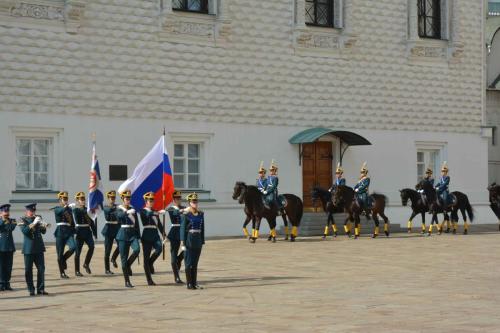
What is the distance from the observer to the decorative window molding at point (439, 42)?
3297 centimetres

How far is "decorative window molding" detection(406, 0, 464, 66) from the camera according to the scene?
3297cm

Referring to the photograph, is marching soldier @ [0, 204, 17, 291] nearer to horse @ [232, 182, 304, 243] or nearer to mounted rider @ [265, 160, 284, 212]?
horse @ [232, 182, 304, 243]

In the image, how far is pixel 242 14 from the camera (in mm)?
29359

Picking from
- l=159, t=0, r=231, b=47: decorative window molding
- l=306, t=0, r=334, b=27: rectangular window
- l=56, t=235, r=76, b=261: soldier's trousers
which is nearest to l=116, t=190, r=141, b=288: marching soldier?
l=56, t=235, r=76, b=261: soldier's trousers

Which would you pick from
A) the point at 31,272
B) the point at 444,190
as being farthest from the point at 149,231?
the point at 444,190

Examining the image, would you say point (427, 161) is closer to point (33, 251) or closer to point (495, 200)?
point (495, 200)

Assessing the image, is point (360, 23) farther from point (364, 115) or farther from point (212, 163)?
point (212, 163)

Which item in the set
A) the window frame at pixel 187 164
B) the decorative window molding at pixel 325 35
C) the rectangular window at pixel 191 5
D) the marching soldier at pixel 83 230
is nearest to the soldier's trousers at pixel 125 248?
the marching soldier at pixel 83 230

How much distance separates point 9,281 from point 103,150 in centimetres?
1046

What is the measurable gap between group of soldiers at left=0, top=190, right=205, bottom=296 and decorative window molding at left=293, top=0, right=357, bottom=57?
12.5 metres

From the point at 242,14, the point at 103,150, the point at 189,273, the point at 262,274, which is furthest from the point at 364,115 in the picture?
the point at 189,273

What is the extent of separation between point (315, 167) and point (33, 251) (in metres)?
16.2

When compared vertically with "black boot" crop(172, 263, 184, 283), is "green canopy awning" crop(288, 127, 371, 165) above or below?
above

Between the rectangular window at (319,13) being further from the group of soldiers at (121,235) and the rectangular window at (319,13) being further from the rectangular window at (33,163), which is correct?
the group of soldiers at (121,235)
